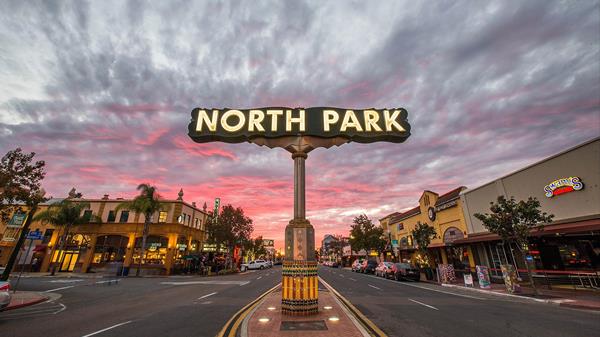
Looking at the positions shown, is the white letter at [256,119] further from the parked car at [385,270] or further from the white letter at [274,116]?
the parked car at [385,270]

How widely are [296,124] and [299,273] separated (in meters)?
5.42

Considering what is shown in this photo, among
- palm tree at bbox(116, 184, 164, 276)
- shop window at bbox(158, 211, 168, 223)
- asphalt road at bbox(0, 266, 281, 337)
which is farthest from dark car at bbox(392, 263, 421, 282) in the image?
shop window at bbox(158, 211, 168, 223)

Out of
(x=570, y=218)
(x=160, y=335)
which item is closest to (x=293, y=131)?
(x=160, y=335)

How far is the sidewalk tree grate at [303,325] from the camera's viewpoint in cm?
657

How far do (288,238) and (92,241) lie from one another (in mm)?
39740

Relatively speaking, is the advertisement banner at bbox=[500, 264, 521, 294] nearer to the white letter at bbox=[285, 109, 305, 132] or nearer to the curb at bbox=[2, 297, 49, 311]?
the white letter at bbox=[285, 109, 305, 132]

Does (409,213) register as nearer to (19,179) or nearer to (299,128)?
(299,128)

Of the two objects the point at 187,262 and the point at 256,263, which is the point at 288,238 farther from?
the point at 256,263

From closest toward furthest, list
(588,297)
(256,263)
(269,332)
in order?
1. (269,332)
2. (588,297)
3. (256,263)

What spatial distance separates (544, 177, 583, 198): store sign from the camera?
15.4 m

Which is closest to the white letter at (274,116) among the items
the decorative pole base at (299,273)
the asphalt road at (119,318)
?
the decorative pole base at (299,273)

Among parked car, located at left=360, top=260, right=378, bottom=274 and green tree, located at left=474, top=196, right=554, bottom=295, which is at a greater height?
green tree, located at left=474, top=196, right=554, bottom=295

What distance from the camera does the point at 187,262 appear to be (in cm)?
3688

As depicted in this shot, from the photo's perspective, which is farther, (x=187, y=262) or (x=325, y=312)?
(x=187, y=262)
